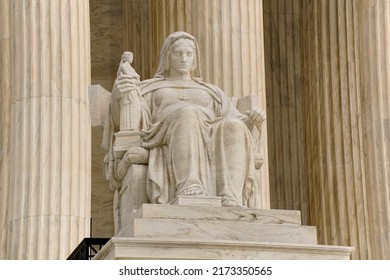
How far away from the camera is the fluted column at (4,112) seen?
116 feet

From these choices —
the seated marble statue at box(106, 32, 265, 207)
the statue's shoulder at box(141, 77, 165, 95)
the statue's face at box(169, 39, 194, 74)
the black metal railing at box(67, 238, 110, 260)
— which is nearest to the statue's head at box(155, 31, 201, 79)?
the statue's face at box(169, 39, 194, 74)

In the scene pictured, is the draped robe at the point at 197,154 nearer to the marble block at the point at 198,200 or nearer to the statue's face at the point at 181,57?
the marble block at the point at 198,200

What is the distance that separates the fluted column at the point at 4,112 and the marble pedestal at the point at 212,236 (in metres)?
10.9

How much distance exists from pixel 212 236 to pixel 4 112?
42.3 feet

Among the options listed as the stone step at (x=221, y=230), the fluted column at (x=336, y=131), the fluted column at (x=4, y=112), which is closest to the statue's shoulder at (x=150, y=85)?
the stone step at (x=221, y=230)

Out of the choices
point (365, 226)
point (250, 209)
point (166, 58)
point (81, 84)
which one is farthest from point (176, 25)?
point (250, 209)

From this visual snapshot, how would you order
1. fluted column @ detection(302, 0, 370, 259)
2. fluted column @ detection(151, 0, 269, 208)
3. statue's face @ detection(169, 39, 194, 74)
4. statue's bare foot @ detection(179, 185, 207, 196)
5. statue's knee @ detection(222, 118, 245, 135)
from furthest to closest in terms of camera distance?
fluted column @ detection(302, 0, 370, 259) → fluted column @ detection(151, 0, 269, 208) → statue's face @ detection(169, 39, 194, 74) → statue's knee @ detection(222, 118, 245, 135) → statue's bare foot @ detection(179, 185, 207, 196)

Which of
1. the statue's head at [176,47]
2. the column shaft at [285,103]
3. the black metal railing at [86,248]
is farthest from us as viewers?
the column shaft at [285,103]

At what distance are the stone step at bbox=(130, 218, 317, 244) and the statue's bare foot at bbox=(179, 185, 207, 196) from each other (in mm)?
986

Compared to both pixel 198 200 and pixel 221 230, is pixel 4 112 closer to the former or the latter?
pixel 198 200

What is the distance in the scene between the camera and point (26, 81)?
34.6 metres

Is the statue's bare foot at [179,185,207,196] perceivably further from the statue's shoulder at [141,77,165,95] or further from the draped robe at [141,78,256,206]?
the statue's shoulder at [141,77,165,95]

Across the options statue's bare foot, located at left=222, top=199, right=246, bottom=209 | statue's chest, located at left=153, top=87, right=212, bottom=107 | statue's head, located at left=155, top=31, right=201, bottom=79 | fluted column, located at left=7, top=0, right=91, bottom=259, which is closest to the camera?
statue's bare foot, located at left=222, top=199, right=246, bottom=209

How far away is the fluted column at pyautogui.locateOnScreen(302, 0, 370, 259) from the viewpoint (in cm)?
3962
